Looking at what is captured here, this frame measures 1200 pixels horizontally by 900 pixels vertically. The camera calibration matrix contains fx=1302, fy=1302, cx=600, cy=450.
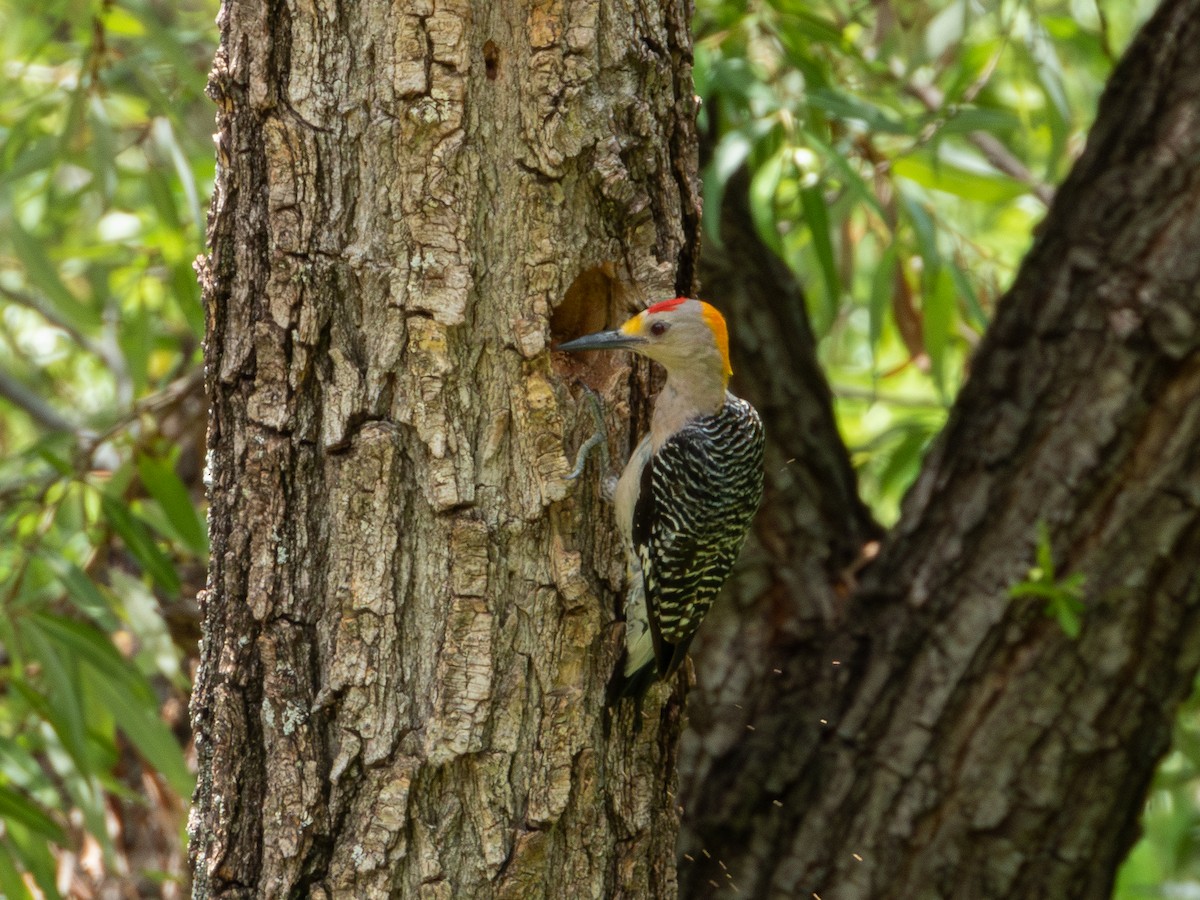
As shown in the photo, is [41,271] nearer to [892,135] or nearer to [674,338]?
[674,338]

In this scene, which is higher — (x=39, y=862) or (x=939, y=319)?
(x=939, y=319)

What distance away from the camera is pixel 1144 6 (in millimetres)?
4141

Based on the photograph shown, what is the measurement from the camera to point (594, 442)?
2334mm

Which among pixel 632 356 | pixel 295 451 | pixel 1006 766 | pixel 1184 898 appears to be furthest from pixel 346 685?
pixel 1184 898

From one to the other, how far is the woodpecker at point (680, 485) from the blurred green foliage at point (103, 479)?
130 cm

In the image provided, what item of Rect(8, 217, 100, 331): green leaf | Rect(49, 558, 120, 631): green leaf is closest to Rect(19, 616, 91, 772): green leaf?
Rect(49, 558, 120, 631): green leaf

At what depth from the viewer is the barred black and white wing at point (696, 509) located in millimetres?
2629

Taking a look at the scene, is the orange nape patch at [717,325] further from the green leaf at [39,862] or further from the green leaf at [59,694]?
the green leaf at [39,862]

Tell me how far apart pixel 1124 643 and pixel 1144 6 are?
2.22m

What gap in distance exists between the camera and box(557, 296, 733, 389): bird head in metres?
2.46

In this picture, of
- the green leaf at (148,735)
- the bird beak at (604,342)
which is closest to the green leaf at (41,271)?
the green leaf at (148,735)

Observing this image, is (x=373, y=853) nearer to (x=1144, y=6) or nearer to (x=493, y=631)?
(x=493, y=631)

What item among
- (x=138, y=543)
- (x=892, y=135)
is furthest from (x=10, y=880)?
(x=892, y=135)

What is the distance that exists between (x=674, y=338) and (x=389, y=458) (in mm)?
708
